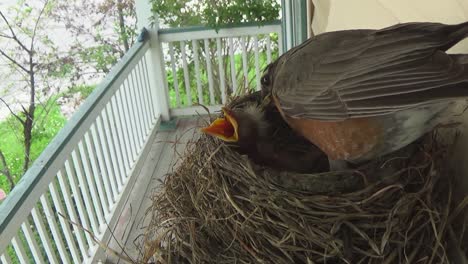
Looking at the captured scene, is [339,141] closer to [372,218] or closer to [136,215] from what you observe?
[372,218]

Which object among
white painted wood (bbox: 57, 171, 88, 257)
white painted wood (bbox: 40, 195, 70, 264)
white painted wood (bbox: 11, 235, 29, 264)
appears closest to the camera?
white painted wood (bbox: 11, 235, 29, 264)

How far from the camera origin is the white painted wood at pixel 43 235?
1888 mm

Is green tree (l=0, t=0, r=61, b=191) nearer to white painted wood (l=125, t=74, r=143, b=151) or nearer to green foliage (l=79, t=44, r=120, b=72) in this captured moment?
green foliage (l=79, t=44, r=120, b=72)

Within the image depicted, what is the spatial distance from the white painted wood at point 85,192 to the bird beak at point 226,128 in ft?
5.73

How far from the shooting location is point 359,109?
1.80 ft

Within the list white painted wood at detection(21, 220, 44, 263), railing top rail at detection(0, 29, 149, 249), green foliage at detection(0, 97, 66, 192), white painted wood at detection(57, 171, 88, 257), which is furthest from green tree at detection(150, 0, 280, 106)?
white painted wood at detection(21, 220, 44, 263)

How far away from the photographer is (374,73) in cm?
55

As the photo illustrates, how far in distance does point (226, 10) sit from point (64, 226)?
214cm

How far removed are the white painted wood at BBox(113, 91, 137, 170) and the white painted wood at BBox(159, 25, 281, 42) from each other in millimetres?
793

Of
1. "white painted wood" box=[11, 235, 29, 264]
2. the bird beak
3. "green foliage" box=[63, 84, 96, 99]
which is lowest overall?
"white painted wood" box=[11, 235, 29, 264]

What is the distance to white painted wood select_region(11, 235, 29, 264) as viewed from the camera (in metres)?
1.65

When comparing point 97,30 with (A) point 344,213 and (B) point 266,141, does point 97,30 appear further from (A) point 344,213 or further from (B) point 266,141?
(A) point 344,213

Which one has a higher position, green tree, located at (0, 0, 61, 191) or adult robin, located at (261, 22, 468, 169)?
adult robin, located at (261, 22, 468, 169)

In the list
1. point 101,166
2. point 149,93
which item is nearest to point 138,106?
point 149,93
